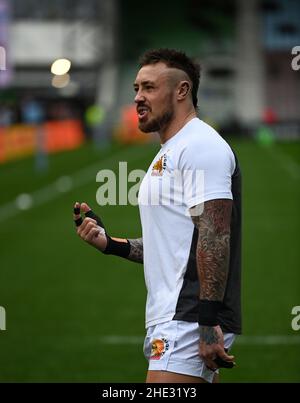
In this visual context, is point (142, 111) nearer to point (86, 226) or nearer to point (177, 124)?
point (177, 124)

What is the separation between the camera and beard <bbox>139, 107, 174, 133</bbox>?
186 inches

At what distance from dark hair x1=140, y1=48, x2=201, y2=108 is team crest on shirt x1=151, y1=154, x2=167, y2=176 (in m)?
0.35

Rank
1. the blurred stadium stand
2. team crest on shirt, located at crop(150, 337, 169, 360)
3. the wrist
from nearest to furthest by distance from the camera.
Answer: team crest on shirt, located at crop(150, 337, 169, 360)
the wrist
the blurred stadium stand

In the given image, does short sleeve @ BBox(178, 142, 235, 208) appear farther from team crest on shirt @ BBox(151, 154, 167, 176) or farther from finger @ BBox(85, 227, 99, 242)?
finger @ BBox(85, 227, 99, 242)

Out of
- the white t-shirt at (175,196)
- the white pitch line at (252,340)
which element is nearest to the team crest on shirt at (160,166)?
the white t-shirt at (175,196)

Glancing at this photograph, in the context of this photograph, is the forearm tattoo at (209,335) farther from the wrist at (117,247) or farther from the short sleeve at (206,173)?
the wrist at (117,247)

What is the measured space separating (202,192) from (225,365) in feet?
2.51

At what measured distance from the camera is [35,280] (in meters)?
14.8

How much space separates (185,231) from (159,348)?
0.54m

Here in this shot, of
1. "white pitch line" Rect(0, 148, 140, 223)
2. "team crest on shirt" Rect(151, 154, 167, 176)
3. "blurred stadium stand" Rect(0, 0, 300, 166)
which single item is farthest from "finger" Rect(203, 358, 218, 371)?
"blurred stadium stand" Rect(0, 0, 300, 166)

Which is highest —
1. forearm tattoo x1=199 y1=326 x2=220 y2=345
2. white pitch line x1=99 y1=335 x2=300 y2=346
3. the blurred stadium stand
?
the blurred stadium stand

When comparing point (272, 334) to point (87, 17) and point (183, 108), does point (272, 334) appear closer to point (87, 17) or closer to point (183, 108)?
point (183, 108)

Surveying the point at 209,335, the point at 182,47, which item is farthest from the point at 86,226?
the point at 182,47

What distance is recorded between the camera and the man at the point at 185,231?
4.48m
